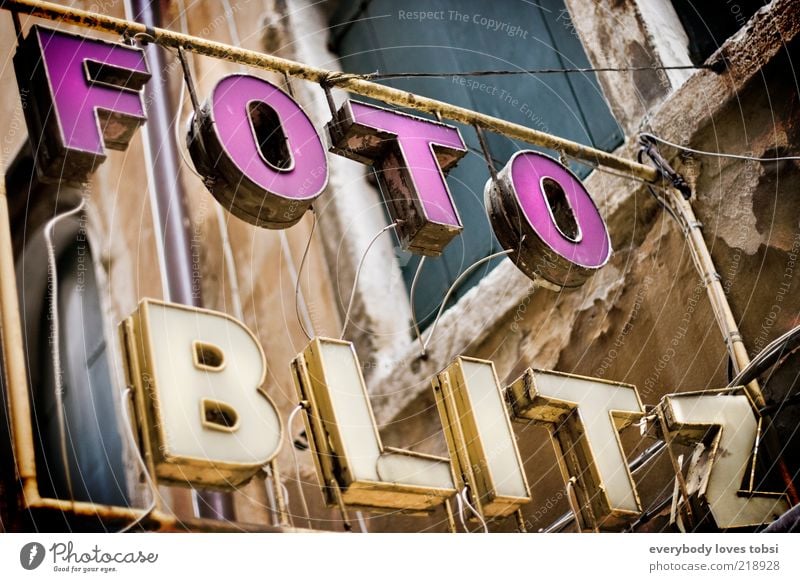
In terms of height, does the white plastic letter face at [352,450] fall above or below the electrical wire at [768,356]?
below

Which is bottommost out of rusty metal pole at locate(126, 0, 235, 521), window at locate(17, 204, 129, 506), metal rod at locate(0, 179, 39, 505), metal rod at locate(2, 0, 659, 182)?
metal rod at locate(0, 179, 39, 505)

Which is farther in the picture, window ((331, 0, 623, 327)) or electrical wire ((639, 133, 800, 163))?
window ((331, 0, 623, 327))

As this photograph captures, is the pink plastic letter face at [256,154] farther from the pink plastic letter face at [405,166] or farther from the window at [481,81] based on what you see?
the window at [481,81]

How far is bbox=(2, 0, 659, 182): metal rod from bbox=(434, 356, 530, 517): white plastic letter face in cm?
103

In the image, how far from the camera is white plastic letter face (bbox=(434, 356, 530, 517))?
3.50 m

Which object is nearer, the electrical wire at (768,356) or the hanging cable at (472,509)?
the hanging cable at (472,509)

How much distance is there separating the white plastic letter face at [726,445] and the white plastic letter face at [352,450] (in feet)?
3.05

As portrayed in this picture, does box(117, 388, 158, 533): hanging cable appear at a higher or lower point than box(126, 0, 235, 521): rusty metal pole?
lower

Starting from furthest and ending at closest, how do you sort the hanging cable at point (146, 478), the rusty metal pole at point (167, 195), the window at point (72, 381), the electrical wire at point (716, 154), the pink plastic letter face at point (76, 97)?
1. the rusty metal pole at point (167, 195)
2. the window at point (72, 381)
3. the electrical wire at point (716, 154)
4. the pink plastic letter face at point (76, 97)
5. the hanging cable at point (146, 478)

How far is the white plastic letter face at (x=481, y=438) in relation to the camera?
11.5 feet

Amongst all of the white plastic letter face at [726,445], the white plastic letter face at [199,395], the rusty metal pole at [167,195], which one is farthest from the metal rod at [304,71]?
the rusty metal pole at [167,195]

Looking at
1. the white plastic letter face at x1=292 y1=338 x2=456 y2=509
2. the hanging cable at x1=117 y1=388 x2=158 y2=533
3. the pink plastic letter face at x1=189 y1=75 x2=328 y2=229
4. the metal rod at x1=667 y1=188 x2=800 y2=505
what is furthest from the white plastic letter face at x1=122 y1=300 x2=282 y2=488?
the metal rod at x1=667 y1=188 x2=800 y2=505

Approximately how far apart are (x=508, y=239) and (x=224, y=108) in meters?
1.12

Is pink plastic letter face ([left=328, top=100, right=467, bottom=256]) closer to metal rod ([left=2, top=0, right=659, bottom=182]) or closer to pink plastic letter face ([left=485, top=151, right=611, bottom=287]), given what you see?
metal rod ([left=2, top=0, right=659, bottom=182])
